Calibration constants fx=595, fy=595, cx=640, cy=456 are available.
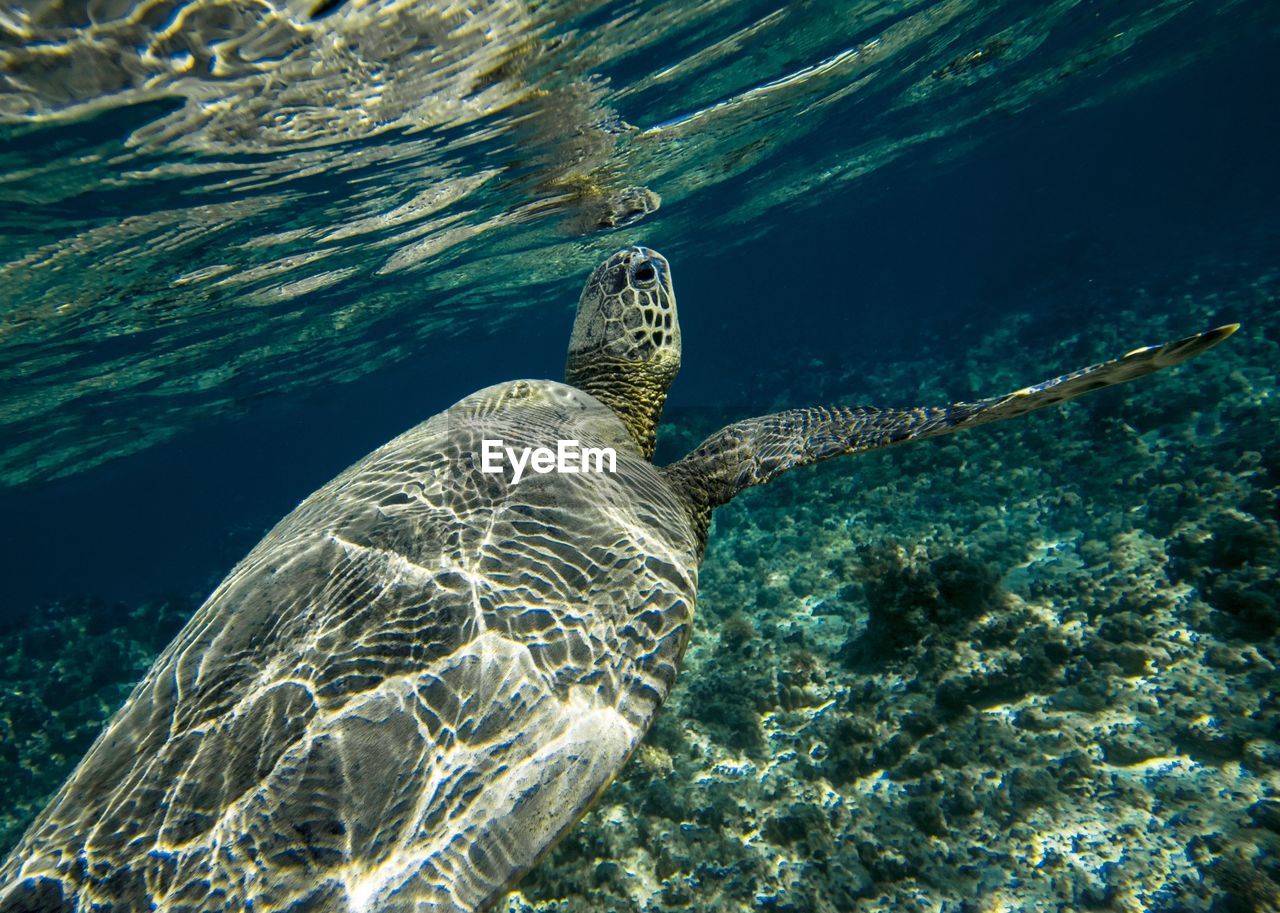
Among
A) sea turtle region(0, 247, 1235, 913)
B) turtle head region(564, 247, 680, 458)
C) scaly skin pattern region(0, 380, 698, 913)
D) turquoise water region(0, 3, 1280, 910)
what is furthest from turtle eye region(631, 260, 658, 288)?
turquoise water region(0, 3, 1280, 910)

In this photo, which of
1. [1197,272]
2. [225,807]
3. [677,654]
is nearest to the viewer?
[225,807]

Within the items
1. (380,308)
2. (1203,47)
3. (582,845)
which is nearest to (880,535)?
(582,845)

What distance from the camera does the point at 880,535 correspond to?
9.08 metres

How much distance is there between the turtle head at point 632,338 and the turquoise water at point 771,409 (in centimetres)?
329

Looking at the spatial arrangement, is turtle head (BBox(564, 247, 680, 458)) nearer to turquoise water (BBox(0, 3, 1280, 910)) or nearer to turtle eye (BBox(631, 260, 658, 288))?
turtle eye (BBox(631, 260, 658, 288))

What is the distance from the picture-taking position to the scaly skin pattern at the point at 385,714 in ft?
5.86

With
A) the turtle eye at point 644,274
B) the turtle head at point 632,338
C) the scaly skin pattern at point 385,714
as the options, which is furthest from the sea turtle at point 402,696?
the turtle eye at point 644,274

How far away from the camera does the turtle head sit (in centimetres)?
495

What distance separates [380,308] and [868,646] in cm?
1910

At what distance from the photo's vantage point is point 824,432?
166 inches

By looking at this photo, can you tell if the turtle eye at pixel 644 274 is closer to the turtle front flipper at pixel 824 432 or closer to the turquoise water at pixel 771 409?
the turtle front flipper at pixel 824 432

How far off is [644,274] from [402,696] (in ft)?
12.3

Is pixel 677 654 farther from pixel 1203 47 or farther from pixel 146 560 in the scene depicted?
pixel 146 560

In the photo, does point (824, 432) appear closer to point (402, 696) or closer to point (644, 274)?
point (644, 274)
